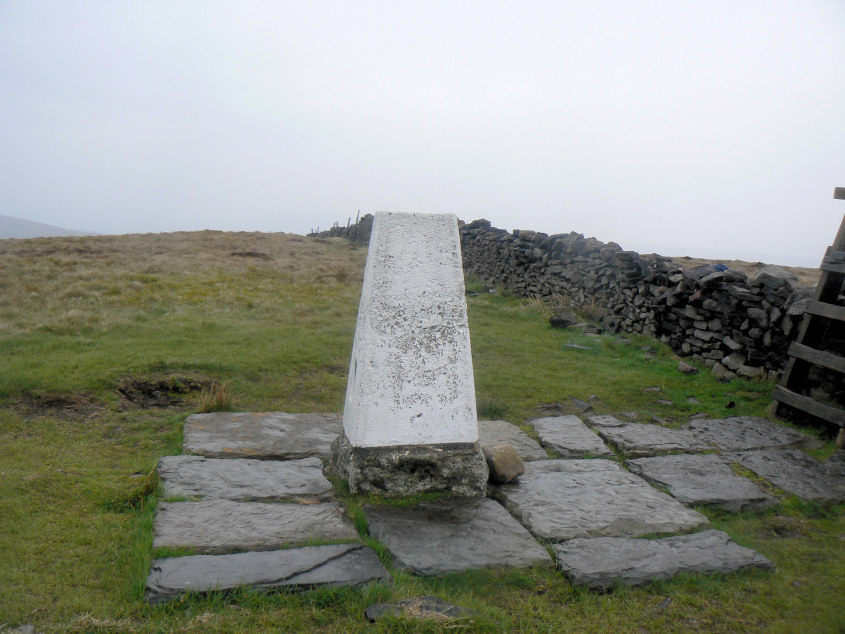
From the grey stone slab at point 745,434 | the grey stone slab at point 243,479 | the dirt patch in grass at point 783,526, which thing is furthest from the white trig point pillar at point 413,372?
the grey stone slab at point 745,434

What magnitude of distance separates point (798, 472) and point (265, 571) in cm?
441

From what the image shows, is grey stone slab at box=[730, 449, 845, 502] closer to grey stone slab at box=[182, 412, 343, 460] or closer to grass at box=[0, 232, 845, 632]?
grass at box=[0, 232, 845, 632]

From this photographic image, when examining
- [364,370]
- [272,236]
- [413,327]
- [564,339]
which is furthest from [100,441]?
[272,236]

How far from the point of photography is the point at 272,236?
29.0 metres

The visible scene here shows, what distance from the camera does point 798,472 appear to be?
4965 millimetres

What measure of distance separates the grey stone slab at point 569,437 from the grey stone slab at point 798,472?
1.21m

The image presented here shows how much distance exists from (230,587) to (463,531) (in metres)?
1.43

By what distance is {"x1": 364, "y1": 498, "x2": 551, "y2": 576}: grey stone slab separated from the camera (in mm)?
3328

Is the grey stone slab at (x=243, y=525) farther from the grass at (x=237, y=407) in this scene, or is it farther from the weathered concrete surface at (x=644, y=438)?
the weathered concrete surface at (x=644, y=438)

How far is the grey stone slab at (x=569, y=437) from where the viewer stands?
531 centimetres

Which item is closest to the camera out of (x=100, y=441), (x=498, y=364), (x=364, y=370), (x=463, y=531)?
(x=463, y=531)

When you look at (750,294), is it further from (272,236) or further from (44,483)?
(272,236)

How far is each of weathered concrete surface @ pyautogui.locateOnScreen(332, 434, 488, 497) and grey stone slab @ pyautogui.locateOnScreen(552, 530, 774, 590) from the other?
2.54ft

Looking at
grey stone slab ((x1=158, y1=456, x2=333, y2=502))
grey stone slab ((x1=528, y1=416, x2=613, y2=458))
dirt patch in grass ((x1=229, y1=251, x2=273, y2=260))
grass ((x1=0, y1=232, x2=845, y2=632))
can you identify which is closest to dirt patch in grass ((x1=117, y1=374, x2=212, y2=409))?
grass ((x1=0, y1=232, x2=845, y2=632))
